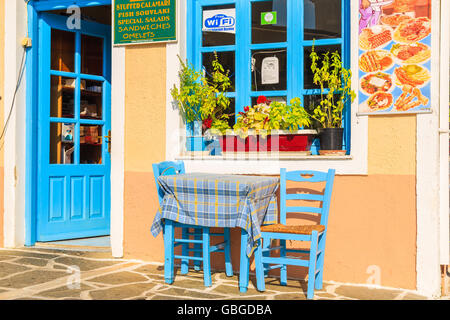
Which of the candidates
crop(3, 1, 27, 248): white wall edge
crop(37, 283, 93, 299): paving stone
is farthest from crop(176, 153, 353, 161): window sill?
crop(3, 1, 27, 248): white wall edge

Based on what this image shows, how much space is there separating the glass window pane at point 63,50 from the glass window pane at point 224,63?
200 cm

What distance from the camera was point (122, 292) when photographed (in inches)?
163

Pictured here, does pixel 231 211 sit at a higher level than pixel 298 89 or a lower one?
lower

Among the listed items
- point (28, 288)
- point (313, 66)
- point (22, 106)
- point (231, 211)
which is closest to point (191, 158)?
point (231, 211)

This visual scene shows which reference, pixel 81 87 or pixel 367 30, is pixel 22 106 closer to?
pixel 81 87

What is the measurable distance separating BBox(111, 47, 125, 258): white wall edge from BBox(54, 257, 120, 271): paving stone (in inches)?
9.6

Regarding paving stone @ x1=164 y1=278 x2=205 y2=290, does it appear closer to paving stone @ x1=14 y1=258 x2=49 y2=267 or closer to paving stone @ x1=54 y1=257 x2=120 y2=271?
paving stone @ x1=54 y1=257 x2=120 y2=271

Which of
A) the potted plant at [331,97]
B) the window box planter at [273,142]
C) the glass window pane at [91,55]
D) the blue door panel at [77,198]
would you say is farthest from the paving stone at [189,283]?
the glass window pane at [91,55]

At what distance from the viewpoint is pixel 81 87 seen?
6.46 metres

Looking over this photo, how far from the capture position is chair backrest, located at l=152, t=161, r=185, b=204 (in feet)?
14.9

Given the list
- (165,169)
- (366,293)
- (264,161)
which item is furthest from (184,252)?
(366,293)

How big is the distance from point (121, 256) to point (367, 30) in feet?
10.8
